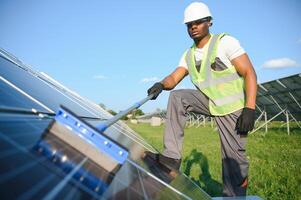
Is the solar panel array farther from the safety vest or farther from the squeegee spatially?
the squeegee

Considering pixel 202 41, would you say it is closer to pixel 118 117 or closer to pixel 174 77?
pixel 174 77

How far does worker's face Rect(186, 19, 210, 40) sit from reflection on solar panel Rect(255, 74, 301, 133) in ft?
35.0

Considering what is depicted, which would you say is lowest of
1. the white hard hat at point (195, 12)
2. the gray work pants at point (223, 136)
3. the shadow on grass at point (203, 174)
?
the shadow on grass at point (203, 174)

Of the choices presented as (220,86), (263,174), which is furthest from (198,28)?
(263,174)

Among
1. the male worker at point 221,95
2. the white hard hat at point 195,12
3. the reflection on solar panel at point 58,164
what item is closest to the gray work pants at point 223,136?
the male worker at point 221,95

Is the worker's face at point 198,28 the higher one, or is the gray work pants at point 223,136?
the worker's face at point 198,28

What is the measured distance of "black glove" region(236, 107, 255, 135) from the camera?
328 cm

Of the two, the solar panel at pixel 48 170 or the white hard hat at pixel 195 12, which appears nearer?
the solar panel at pixel 48 170

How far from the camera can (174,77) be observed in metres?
4.09

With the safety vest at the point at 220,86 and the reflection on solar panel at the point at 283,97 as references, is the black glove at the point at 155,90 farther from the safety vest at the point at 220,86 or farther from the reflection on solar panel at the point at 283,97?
the reflection on solar panel at the point at 283,97

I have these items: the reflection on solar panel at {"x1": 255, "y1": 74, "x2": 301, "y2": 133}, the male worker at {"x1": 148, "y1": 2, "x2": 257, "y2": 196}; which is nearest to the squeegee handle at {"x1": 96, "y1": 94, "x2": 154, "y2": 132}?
the male worker at {"x1": 148, "y1": 2, "x2": 257, "y2": 196}

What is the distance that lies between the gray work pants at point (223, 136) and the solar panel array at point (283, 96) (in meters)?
10.7

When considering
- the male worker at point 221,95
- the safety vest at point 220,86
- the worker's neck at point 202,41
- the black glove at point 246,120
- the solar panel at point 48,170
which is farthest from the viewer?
the worker's neck at point 202,41

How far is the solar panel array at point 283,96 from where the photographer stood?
14.5 meters
